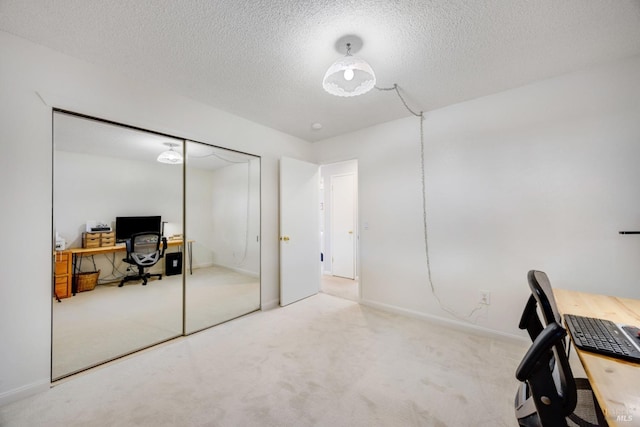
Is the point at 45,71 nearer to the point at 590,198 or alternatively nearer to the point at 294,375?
the point at 294,375

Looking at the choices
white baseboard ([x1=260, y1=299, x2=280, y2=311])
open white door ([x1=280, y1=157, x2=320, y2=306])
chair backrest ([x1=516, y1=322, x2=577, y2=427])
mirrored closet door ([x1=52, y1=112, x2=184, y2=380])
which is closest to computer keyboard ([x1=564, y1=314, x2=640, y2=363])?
chair backrest ([x1=516, y1=322, x2=577, y2=427])

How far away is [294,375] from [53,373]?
1801mm

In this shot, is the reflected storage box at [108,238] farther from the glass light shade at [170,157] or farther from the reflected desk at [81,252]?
the glass light shade at [170,157]

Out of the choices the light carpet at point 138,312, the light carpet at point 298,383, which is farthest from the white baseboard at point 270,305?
the light carpet at point 298,383

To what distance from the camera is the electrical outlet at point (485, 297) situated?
8.29ft

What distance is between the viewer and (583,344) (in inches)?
38.4

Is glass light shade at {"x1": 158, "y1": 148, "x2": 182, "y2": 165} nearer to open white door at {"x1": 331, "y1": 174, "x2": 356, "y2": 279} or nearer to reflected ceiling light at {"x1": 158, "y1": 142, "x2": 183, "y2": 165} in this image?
reflected ceiling light at {"x1": 158, "y1": 142, "x2": 183, "y2": 165}

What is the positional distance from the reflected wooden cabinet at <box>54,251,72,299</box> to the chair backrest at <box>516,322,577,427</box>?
2865 millimetres

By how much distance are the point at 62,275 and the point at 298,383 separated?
204 cm

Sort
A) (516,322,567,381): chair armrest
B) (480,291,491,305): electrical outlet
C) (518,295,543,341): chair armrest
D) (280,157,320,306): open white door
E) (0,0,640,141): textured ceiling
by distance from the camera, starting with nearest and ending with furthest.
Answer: (516,322,567,381): chair armrest
(518,295,543,341): chair armrest
(0,0,640,141): textured ceiling
(480,291,491,305): electrical outlet
(280,157,320,306): open white door

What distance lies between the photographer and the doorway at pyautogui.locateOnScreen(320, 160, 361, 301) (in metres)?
4.76

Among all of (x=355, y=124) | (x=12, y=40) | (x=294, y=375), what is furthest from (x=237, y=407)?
(x=355, y=124)

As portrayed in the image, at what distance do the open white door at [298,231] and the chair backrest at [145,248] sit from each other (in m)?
1.42

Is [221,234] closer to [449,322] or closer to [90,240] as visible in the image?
[90,240]
